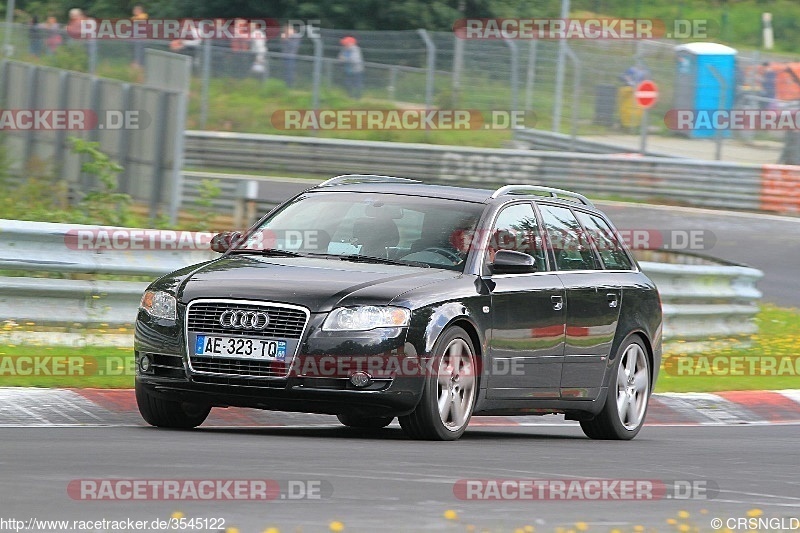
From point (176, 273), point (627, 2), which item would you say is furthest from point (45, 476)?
point (627, 2)

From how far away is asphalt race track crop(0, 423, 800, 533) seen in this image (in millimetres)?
6805

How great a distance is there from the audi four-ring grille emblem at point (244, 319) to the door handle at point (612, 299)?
3.09 metres

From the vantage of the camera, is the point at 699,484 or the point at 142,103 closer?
the point at 699,484

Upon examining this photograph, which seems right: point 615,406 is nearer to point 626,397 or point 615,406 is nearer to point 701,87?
point 626,397

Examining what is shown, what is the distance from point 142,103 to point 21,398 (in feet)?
40.0

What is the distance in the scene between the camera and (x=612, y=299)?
39.1 ft

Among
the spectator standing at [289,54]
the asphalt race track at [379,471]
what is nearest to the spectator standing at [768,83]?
the spectator standing at [289,54]

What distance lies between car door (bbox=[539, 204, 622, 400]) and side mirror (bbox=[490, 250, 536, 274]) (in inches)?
34.0

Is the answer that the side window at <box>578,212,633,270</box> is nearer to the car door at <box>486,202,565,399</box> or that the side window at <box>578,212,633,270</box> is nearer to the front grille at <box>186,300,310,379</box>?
the car door at <box>486,202,565,399</box>

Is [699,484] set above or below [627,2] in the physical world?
below

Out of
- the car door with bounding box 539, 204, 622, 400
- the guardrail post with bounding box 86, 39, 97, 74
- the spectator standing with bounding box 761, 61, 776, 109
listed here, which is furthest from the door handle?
the spectator standing with bounding box 761, 61, 776, 109

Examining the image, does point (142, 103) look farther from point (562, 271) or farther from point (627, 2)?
point (627, 2)

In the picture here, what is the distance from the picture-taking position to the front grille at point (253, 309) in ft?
31.5

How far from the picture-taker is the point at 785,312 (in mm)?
21703
